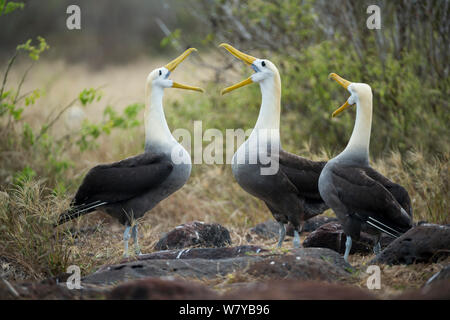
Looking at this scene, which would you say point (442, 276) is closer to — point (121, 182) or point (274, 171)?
point (274, 171)

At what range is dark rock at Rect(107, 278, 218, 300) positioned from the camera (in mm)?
3094

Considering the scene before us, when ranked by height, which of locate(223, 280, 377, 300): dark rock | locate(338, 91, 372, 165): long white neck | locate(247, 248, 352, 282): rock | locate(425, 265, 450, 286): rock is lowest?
locate(425, 265, 450, 286): rock

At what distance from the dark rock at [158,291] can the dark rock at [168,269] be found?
686 millimetres

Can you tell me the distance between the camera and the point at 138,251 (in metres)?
4.95

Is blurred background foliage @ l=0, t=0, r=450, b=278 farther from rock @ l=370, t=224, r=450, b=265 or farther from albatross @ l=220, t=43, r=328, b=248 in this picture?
rock @ l=370, t=224, r=450, b=265

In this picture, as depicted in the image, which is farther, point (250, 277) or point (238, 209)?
point (238, 209)

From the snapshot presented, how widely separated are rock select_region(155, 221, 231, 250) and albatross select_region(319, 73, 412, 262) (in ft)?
4.29

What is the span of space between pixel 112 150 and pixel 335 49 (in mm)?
3610

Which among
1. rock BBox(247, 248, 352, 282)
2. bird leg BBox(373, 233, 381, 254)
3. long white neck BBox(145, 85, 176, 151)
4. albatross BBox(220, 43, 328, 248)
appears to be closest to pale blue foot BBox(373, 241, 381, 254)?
bird leg BBox(373, 233, 381, 254)

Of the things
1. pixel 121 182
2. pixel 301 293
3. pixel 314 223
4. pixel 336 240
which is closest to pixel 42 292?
pixel 301 293

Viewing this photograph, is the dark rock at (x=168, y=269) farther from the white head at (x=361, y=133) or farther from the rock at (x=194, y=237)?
the white head at (x=361, y=133)
